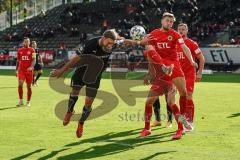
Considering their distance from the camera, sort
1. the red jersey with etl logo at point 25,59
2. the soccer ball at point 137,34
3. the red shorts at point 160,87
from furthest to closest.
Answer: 1. the red jersey with etl logo at point 25,59
2. the soccer ball at point 137,34
3. the red shorts at point 160,87

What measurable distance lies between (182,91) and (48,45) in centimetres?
4083

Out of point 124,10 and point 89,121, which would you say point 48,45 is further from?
point 89,121

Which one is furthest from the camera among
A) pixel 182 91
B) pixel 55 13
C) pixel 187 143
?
pixel 55 13

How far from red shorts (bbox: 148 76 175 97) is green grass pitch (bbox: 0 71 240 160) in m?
0.93

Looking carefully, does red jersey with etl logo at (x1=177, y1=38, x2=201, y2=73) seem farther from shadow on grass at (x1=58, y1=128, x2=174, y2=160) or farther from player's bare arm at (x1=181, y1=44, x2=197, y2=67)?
shadow on grass at (x1=58, y1=128, x2=174, y2=160)

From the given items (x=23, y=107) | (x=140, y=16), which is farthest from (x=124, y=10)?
(x=23, y=107)

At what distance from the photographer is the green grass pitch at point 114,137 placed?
895 centimetres

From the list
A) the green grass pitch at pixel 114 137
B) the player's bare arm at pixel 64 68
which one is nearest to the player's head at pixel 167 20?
the player's bare arm at pixel 64 68

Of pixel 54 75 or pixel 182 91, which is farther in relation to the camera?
pixel 182 91

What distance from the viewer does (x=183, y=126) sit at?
37.4ft

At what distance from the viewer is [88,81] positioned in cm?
1102

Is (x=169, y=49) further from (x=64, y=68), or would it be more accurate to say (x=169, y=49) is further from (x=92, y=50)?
(x=64, y=68)

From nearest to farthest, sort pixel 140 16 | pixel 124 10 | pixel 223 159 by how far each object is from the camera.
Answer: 1. pixel 223 159
2. pixel 140 16
3. pixel 124 10

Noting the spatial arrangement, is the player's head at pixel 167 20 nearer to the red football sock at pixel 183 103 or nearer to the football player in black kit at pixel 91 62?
the football player in black kit at pixel 91 62
